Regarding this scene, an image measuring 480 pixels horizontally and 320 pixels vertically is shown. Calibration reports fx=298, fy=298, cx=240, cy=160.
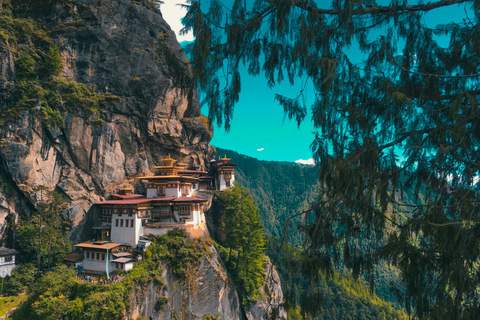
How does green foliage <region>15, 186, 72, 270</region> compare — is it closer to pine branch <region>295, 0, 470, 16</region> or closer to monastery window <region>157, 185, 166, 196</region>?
monastery window <region>157, 185, 166, 196</region>

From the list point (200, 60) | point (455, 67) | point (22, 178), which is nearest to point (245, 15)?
point (200, 60)

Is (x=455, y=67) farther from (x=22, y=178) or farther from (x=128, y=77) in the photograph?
(x=128, y=77)

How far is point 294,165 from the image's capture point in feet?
543

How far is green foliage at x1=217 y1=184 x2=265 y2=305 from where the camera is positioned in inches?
1134

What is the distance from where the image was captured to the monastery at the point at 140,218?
22.6m

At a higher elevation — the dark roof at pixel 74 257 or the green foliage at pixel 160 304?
the dark roof at pixel 74 257

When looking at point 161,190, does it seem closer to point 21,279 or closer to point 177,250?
point 177,250

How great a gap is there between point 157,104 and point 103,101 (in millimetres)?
5141

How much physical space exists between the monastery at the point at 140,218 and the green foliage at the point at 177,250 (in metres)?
0.73

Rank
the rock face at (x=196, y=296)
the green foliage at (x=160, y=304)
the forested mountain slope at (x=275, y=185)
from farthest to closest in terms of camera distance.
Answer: the forested mountain slope at (x=275, y=185)
the green foliage at (x=160, y=304)
the rock face at (x=196, y=296)

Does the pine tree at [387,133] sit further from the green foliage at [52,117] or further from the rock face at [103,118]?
the green foliage at [52,117]

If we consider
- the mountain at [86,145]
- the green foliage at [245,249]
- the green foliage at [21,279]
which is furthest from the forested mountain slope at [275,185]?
the green foliage at [21,279]

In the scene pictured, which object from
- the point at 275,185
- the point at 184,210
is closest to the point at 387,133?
the point at 184,210

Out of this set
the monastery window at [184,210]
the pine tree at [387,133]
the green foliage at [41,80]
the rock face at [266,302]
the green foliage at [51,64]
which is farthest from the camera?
the rock face at [266,302]
